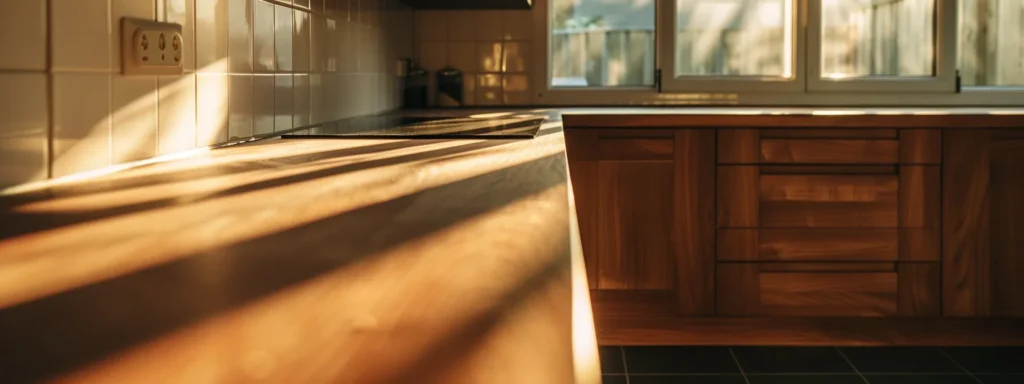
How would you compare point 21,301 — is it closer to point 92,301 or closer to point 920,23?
point 92,301

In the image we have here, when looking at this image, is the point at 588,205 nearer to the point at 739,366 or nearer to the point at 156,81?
the point at 739,366

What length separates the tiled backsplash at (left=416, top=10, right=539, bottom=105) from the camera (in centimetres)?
345

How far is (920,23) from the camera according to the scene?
3.40 metres

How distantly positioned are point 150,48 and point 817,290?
1.97 metres

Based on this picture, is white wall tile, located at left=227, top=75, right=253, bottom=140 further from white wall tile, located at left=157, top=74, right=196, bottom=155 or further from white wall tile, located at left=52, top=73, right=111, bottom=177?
white wall tile, located at left=52, top=73, right=111, bottom=177

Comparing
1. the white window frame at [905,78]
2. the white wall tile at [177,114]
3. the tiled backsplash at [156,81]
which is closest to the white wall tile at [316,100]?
the tiled backsplash at [156,81]

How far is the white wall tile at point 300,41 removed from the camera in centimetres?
199

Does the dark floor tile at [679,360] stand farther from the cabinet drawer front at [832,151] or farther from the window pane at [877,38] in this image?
the window pane at [877,38]

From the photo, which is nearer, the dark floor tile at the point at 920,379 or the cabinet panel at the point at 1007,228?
the dark floor tile at the point at 920,379

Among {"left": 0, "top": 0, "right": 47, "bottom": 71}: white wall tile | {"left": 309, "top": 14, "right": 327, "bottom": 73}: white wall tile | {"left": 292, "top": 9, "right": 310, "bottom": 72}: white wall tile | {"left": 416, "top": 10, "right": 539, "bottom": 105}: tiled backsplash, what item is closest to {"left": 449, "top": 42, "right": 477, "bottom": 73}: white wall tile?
{"left": 416, "top": 10, "right": 539, "bottom": 105}: tiled backsplash

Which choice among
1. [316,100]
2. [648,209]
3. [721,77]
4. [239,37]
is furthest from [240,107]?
[721,77]

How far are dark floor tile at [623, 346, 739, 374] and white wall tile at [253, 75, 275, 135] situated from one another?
118 cm

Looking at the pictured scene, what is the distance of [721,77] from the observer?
3.42 m

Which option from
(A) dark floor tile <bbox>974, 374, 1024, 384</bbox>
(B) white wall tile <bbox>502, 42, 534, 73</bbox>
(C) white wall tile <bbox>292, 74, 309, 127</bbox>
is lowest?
(A) dark floor tile <bbox>974, 374, 1024, 384</bbox>
